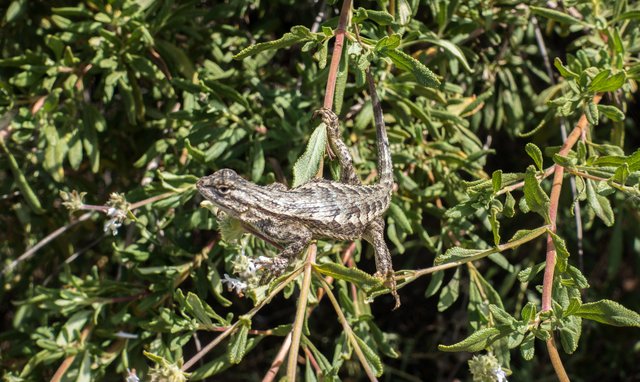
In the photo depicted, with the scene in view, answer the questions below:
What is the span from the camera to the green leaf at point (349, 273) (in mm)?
2363

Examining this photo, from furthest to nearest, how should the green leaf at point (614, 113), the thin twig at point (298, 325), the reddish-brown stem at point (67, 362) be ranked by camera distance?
the reddish-brown stem at point (67, 362) → the green leaf at point (614, 113) → the thin twig at point (298, 325)

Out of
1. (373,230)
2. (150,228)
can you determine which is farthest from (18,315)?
(373,230)

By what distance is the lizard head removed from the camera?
278 centimetres

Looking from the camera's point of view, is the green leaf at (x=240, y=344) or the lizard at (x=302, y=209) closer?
the green leaf at (x=240, y=344)

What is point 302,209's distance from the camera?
111 inches

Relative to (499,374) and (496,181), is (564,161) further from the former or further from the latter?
(499,374)

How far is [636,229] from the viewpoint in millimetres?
4527

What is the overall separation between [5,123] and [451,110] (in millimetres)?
2141

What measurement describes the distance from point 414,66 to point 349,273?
792 mm

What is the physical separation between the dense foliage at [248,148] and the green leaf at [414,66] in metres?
0.01

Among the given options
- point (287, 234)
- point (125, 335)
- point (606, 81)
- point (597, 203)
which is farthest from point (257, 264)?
point (606, 81)

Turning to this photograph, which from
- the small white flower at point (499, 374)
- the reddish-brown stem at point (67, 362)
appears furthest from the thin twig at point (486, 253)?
the reddish-brown stem at point (67, 362)

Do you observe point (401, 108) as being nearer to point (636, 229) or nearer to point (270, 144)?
point (270, 144)

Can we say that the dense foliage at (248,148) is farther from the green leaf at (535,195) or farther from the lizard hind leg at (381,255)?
the lizard hind leg at (381,255)
